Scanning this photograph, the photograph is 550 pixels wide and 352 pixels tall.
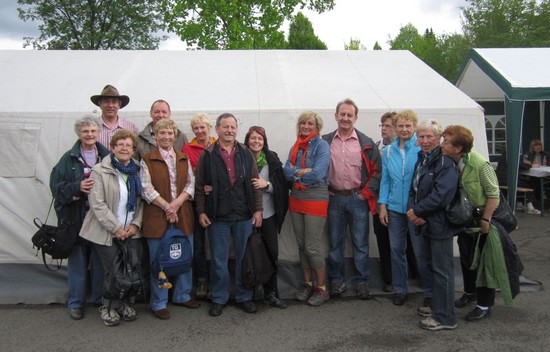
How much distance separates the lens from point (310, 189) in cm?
404

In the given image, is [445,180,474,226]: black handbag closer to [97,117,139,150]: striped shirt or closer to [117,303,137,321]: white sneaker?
[117,303,137,321]: white sneaker

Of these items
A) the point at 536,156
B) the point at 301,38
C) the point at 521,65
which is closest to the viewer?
the point at 521,65

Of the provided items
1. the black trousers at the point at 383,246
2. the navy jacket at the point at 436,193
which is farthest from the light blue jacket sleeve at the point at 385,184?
the navy jacket at the point at 436,193

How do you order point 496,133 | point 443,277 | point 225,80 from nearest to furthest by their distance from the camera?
point 443,277
point 225,80
point 496,133

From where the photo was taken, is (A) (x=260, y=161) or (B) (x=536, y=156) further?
(B) (x=536, y=156)

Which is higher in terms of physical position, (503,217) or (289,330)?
(503,217)

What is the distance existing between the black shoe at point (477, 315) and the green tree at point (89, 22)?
18844 millimetres

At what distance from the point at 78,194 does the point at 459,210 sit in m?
3.06

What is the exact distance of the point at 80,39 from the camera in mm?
20109

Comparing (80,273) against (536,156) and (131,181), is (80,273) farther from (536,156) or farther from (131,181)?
(536,156)

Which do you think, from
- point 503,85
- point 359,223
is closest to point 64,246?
point 359,223

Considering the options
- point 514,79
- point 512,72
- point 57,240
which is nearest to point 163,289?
point 57,240

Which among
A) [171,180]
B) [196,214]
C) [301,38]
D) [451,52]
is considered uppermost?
[301,38]

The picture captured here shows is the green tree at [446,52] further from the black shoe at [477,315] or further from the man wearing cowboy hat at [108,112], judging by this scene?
the man wearing cowboy hat at [108,112]
